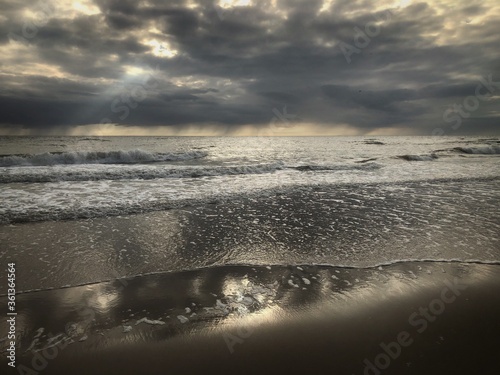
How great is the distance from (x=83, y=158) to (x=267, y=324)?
2519cm

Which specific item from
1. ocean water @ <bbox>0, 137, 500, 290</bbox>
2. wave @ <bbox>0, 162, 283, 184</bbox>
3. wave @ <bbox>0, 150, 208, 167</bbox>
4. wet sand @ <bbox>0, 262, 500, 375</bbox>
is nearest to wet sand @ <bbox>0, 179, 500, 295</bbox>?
ocean water @ <bbox>0, 137, 500, 290</bbox>

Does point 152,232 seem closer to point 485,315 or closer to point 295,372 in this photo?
point 295,372

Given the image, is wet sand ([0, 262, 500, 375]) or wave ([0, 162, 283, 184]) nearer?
wet sand ([0, 262, 500, 375])

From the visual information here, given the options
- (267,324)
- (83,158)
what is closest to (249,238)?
(267,324)

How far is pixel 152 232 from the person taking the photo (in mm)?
6727

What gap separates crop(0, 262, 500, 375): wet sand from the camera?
272 cm

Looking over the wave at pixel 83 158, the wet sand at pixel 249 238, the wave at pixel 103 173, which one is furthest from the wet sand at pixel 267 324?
the wave at pixel 83 158

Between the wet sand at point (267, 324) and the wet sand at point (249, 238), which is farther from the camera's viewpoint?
the wet sand at point (249, 238)

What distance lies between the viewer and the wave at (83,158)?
855 inches

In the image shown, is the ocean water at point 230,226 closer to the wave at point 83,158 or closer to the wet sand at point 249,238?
the wet sand at point 249,238

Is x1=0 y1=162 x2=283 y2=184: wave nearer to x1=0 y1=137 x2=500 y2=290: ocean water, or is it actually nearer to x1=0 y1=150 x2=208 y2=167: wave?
Result: x1=0 y1=137 x2=500 y2=290: ocean water

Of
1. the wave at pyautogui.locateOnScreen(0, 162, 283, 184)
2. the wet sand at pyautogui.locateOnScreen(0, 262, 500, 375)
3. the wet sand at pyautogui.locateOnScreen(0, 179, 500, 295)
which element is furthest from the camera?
the wave at pyautogui.locateOnScreen(0, 162, 283, 184)

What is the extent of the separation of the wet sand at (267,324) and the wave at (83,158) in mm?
22520

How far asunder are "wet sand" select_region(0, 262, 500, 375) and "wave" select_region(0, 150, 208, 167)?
73.9 feet
